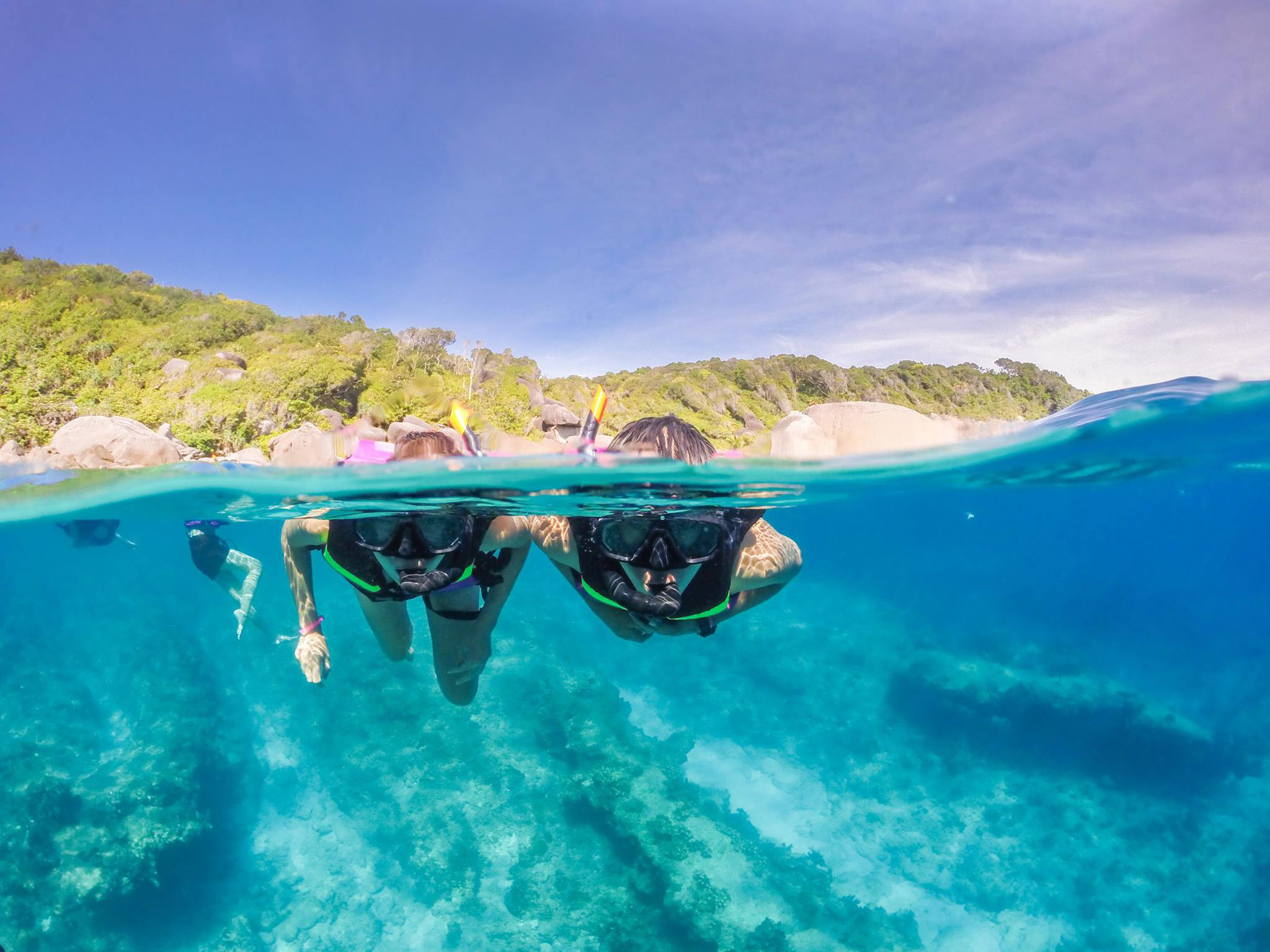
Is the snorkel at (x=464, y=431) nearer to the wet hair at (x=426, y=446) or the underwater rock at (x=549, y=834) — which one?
the wet hair at (x=426, y=446)

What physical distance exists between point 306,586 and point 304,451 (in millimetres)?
3208

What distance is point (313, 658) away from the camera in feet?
16.5

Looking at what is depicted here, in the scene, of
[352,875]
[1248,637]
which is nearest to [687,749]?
[352,875]

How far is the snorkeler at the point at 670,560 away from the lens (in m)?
4.36

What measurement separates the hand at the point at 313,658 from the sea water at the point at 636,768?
5.78ft

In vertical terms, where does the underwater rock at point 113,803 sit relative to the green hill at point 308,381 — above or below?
below

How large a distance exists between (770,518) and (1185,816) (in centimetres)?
1055

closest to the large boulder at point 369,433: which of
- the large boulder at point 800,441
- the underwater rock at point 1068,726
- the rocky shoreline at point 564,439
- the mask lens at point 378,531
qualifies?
the rocky shoreline at point 564,439

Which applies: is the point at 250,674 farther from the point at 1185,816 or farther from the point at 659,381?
the point at 1185,816

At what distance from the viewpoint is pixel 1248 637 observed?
36.3 metres

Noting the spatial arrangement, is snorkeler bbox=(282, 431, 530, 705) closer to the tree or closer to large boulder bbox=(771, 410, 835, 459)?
large boulder bbox=(771, 410, 835, 459)

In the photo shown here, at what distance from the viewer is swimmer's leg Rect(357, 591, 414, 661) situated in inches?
247

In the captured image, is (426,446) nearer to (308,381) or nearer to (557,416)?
(557,416)

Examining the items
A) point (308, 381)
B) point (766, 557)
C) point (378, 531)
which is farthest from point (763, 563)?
point (308, 381)
